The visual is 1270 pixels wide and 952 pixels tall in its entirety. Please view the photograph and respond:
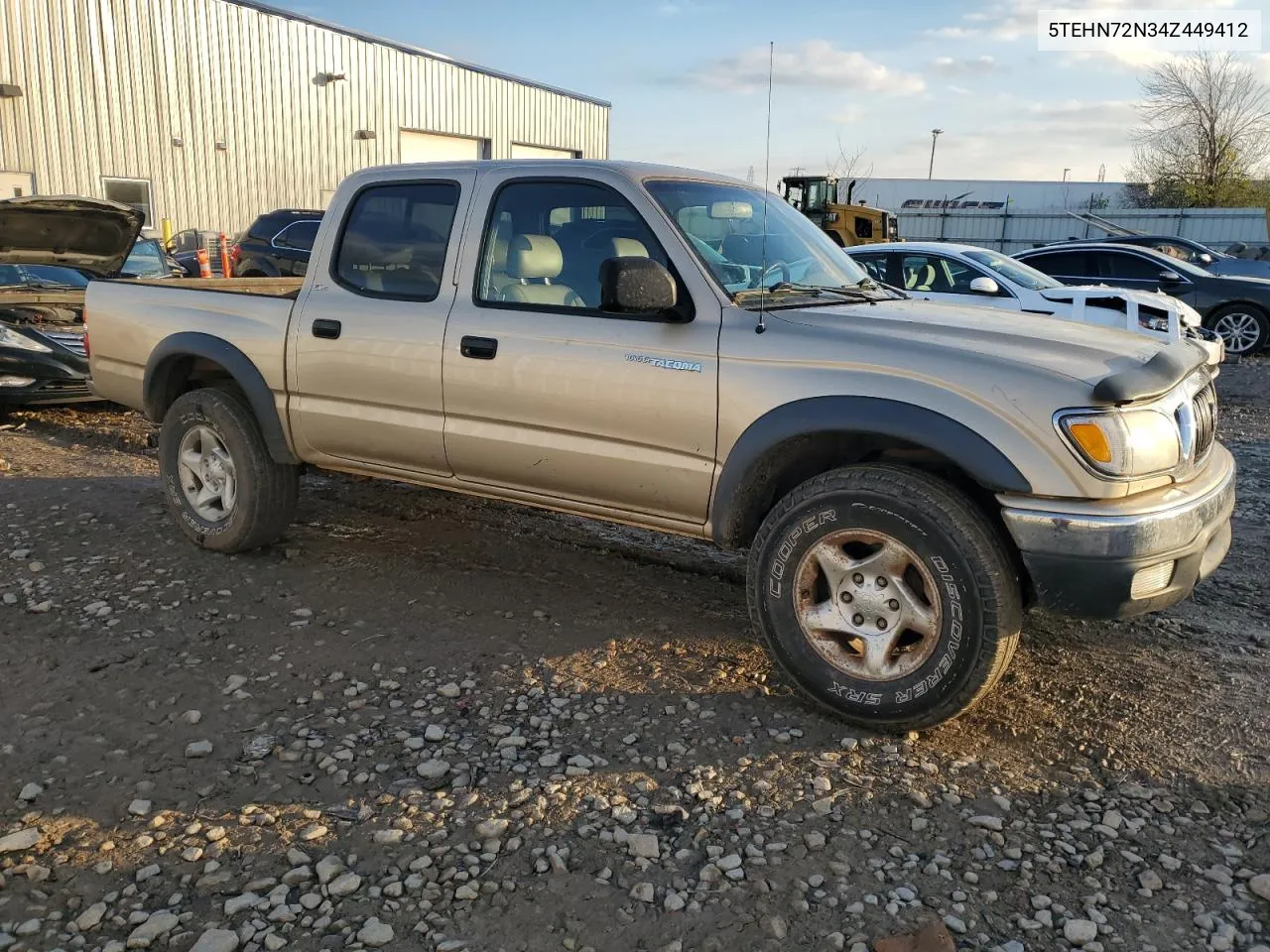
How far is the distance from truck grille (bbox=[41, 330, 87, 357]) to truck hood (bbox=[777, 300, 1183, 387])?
275 inches

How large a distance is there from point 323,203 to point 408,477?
2255 cm

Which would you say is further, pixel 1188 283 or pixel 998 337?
pixel 1188 283

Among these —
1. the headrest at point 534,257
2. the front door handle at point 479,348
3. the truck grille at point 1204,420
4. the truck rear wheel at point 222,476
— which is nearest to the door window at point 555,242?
the headrest at point 534,257

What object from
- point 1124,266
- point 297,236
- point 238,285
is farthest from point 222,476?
point 1124,266

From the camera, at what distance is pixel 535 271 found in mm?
4090

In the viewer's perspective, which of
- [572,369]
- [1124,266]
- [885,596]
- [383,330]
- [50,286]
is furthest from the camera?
[1124,266]

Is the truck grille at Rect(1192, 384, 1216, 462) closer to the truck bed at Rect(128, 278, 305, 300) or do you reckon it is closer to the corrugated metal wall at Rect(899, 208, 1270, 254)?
the truck bed at Rect(128, 278, 305, 300)

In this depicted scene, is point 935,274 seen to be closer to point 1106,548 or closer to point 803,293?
point 803,293

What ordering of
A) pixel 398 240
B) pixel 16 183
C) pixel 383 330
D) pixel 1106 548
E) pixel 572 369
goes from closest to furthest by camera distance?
pixel 1106 548
pixel 572 369
pixel 383 330
pixel 398 240
pixel 16 183

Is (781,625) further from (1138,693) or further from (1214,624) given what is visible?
(1214,624)

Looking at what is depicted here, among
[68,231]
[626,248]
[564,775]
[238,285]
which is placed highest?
[68,231]

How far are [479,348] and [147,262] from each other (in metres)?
8.48

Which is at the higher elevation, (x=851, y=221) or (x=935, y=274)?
(x=851, y=221)

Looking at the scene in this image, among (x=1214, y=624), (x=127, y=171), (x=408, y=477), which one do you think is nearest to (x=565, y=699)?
(x=408, y=477)
